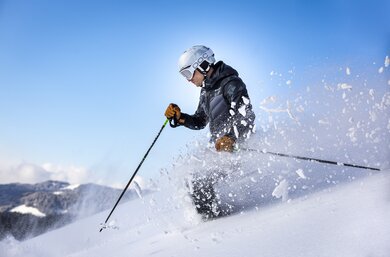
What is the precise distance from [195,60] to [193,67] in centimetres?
15

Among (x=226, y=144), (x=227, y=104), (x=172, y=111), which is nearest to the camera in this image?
(x=226, y=144)

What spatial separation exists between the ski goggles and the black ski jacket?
0.95 ft

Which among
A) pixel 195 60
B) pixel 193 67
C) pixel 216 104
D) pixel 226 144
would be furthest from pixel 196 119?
pixel 226 144

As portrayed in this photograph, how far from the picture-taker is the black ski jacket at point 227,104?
621cm

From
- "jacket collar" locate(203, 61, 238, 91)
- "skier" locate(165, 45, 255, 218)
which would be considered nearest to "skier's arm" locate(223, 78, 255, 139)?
"skier" locate(165, 45, 255, 218)

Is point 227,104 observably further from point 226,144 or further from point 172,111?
point 172,111

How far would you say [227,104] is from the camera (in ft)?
Answer: 21.5

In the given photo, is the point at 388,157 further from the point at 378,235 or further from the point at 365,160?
the point at 378,235

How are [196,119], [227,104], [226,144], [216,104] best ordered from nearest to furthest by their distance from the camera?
1. [226,144]
2. [227,104]
3. [216,104]
4. [196,119]

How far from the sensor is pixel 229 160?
629 cm

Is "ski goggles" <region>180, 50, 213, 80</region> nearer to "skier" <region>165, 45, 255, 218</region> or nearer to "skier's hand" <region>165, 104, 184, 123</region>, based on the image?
"skier" <region>165, 45, 255, 218</region>

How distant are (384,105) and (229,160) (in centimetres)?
452

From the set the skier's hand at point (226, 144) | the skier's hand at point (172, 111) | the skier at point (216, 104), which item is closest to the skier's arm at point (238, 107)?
the skier at point (216, 104)

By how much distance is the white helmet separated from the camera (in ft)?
22.4
